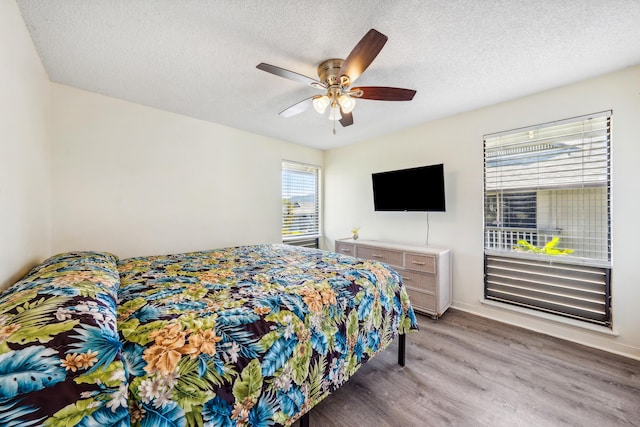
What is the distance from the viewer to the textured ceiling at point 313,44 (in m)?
1.47

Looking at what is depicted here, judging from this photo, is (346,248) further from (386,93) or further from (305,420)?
(305,420)

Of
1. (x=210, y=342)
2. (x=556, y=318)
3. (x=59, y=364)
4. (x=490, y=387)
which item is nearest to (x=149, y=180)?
(x=210, y=342)

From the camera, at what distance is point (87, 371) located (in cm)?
68

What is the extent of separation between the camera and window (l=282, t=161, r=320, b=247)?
13.9ft

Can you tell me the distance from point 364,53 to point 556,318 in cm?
306

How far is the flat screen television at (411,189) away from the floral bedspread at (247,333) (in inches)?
58.5

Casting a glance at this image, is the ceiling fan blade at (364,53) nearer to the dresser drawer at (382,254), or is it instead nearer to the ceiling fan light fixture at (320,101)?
the ceiling fan light fixture at (320,101)

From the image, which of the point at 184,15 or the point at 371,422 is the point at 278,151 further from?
the point at 371,422

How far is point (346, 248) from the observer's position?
3.83 metres

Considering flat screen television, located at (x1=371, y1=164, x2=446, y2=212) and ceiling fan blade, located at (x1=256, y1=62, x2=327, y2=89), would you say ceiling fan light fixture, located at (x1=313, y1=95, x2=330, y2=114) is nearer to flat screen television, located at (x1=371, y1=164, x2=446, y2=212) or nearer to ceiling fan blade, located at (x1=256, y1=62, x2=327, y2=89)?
ceiling fan blade, located at (x1=256, y1=62, x2=327, y2=89)

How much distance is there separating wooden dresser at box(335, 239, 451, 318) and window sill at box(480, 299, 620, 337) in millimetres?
513

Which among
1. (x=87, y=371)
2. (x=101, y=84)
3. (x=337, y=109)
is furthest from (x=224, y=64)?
(x=87, y=371)

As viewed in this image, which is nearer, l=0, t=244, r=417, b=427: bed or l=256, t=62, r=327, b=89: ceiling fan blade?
l=0, t=244, r=417, b=427: bed

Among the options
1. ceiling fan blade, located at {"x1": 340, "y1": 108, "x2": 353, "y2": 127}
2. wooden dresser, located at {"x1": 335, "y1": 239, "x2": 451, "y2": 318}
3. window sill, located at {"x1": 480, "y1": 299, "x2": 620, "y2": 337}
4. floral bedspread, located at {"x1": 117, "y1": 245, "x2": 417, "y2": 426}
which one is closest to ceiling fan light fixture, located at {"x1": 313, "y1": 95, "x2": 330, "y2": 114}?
ceiling fan blade, located at {"x1": 340, "y1": 108, "x2": 353, "y2": 127}
